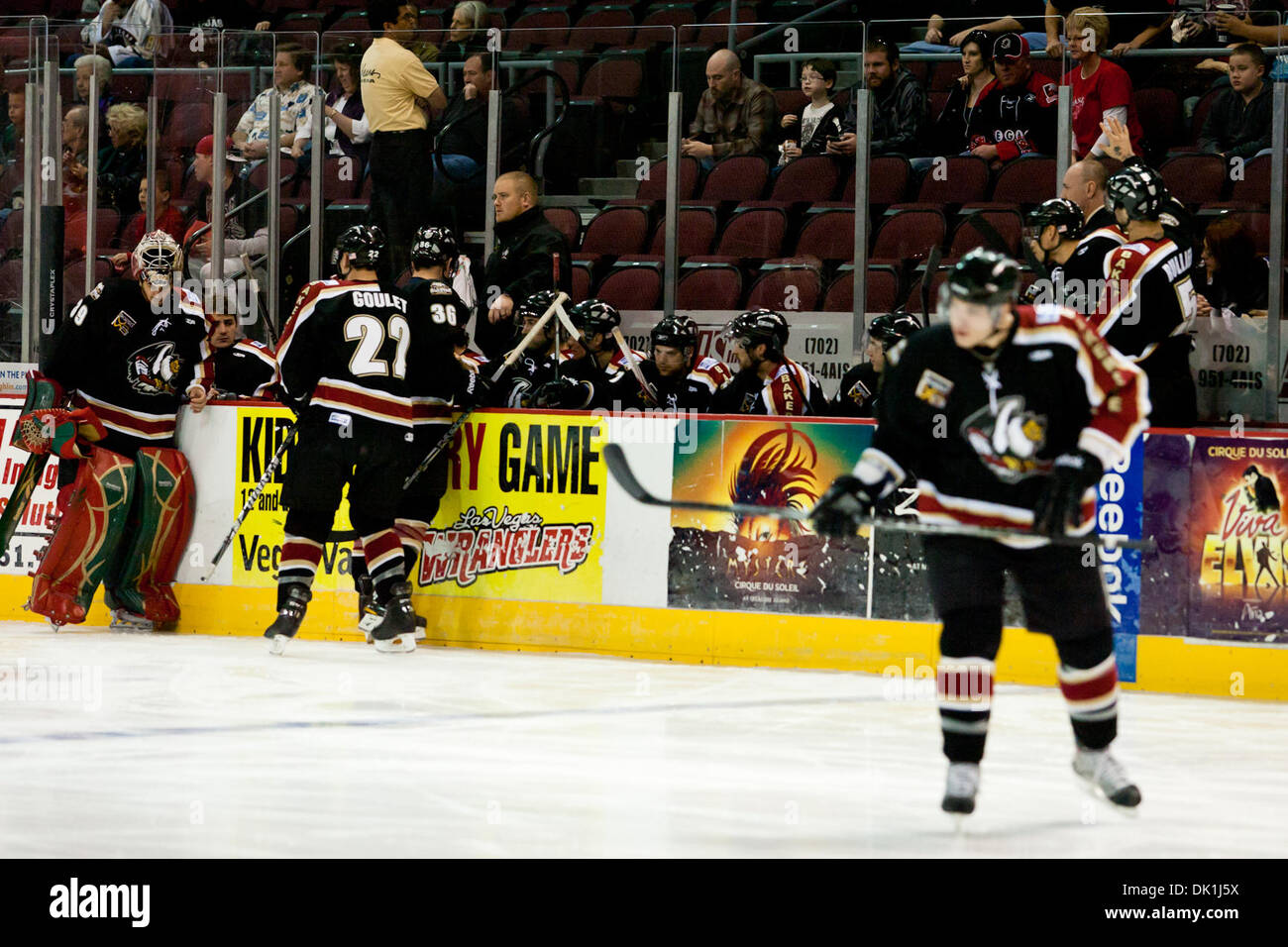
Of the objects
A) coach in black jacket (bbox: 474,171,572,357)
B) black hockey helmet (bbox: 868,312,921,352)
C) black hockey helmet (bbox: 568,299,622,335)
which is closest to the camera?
black hockey helmet (bbox: 868,312,921,352)

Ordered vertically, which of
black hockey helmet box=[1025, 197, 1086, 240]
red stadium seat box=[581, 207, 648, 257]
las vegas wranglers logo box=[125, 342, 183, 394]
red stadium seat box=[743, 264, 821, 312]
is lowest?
las vegas wranglers logo box=[125, 342, 183, 394]

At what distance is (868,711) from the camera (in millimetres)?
6746

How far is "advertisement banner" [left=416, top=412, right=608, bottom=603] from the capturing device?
8.16 meters

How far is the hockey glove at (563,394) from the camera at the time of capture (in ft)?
28.2

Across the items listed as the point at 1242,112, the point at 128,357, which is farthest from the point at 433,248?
the point at 1242,112

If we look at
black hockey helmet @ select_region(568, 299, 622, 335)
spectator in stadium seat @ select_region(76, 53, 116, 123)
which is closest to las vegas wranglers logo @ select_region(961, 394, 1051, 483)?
black hockey helmet @ select_region(568, 299, 622, 335)

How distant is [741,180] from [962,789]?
5.06m

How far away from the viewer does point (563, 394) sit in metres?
8.62

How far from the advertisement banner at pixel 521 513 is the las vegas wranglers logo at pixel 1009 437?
340 cm

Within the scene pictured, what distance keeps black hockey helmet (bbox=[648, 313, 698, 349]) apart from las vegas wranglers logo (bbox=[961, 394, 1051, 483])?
3.80 metres

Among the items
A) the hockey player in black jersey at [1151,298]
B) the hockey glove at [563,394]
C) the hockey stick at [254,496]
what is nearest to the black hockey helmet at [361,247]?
the hockey stick at [254,496]
